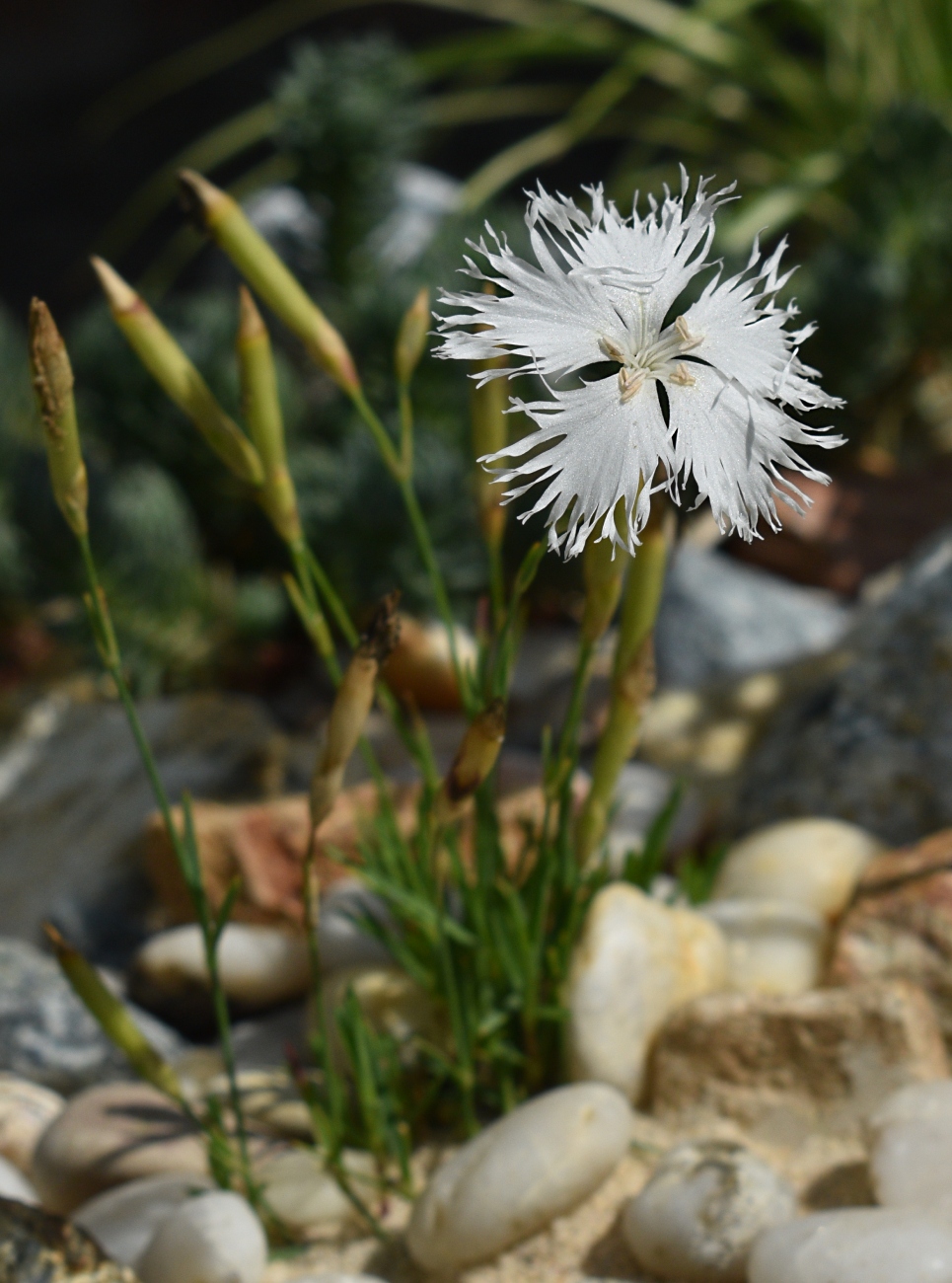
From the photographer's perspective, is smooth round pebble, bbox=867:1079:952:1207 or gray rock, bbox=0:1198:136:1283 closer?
gray rock, bbox=0:1198:136:1283

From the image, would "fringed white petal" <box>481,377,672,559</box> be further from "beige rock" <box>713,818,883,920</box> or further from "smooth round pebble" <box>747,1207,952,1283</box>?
"beige rock" <box>713,818,883,920</box>

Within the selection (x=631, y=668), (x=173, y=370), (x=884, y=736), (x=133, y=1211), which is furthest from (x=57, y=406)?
(x=884, y=736)

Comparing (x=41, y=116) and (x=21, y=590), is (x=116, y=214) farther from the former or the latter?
(x=21, y=590)

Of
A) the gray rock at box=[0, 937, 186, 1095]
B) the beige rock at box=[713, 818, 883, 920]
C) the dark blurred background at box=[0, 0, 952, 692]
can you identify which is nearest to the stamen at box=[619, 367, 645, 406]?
the beige rock at box=[713, 818, 883, 920]

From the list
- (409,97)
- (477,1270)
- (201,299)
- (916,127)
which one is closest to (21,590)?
(201,299)

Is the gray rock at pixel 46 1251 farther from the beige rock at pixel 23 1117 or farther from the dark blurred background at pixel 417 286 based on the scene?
the dark blurred background at pixel 417 286

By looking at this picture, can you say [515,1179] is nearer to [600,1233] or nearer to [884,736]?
[600,1233]

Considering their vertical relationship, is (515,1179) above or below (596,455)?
below
